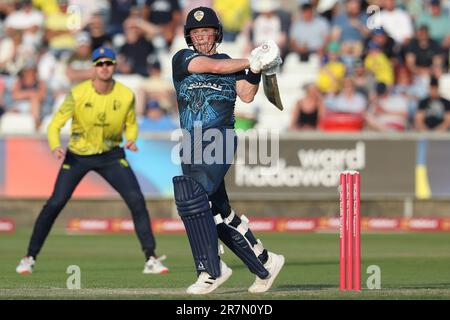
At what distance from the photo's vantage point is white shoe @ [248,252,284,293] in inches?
379

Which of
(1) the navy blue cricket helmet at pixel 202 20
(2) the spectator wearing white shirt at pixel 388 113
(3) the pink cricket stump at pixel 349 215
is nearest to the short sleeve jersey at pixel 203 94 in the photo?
(1) the navy blue cricket helmet at pixel 202 20

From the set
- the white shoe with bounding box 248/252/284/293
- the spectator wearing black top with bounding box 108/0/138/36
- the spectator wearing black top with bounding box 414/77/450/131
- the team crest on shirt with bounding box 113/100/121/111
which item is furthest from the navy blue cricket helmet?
the spectator wearing black top with bounding box 108/0/138/36

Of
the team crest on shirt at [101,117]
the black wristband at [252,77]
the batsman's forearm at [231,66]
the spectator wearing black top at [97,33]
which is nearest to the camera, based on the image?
the batsman's forearm at [231,66]

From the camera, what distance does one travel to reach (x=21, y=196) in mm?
19688

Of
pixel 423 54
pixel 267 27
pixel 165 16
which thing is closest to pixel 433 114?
pixel 423 54

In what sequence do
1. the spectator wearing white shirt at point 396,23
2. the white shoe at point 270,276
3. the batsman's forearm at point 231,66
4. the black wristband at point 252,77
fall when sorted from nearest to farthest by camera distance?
1. the batsman's forearm at point 231,66
2. the black wristband at point 252,77
3. the white shoe at point 270,276
4. the spectator wearing white shirt at point 396,23

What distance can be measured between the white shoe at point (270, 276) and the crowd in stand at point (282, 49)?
1060 cm

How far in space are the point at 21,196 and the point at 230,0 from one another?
580 cm

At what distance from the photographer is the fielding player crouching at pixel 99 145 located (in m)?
12.7

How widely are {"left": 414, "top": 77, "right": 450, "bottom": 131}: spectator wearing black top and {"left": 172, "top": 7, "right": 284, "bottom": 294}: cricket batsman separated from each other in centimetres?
1156

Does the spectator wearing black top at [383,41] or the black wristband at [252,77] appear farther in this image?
the spectator wearing black top at [383,41]

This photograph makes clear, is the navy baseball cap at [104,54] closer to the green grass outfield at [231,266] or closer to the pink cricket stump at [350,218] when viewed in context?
the green grass outfield at [231,266]

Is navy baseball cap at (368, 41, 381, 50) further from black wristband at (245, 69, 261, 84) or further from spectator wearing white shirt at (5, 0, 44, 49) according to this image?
black wristband at (245, 69, 261, 84)

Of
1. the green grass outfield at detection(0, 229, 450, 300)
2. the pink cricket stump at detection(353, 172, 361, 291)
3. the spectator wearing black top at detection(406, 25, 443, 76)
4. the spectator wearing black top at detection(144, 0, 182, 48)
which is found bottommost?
the green grass outfield at detection(0, 229, 450, 300)
